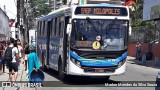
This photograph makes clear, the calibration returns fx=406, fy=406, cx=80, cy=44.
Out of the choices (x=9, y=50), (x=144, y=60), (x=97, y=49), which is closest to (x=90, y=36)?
(x=97, y=49)

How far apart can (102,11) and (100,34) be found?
3.14ft

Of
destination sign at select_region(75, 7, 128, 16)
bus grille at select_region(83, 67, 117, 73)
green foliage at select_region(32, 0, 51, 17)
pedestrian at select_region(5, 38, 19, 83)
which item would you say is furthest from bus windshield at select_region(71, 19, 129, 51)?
green foliage at select_region(32, 0, 51, 17)

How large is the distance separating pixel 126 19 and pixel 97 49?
175 cm

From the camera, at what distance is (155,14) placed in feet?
121

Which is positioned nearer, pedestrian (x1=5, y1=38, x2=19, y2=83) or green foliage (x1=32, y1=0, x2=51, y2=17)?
pedestrian (x1=5, y1=38, x2=19, y2=83)

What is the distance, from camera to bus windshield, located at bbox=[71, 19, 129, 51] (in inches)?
626

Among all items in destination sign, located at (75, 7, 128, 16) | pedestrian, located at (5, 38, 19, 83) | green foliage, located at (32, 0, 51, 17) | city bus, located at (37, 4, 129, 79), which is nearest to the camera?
pedestrian, located at (5, 38, 19, 83)

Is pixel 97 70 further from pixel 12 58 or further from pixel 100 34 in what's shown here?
pixel 12 58

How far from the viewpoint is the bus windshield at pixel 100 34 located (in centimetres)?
1590

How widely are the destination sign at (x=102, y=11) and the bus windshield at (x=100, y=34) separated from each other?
11.8 inches

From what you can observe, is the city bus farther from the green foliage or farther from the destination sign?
the green foliage

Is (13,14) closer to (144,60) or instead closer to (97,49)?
(144,60)

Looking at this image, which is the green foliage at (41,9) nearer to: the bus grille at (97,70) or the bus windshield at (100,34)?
the bus windshield at (100,34)

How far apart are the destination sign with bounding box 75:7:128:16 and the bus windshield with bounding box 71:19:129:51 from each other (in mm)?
299
